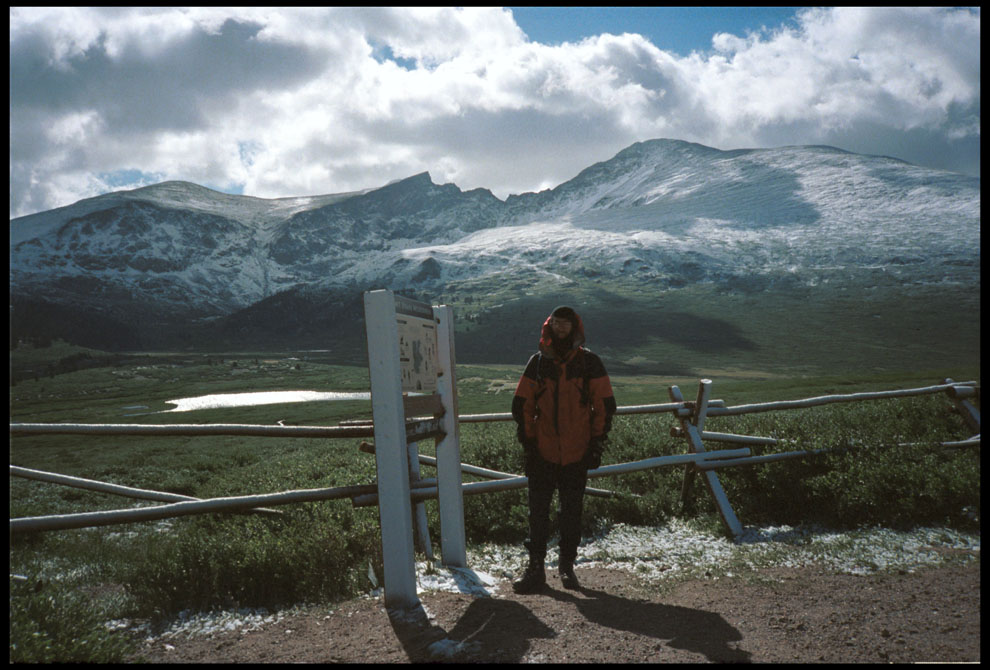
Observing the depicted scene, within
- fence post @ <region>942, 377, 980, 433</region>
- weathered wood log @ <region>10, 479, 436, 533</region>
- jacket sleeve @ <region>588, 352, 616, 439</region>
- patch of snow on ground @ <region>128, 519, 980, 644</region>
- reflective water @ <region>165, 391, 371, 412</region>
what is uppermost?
jacket sleeve @ <region>588, 352, 616, 439</region>

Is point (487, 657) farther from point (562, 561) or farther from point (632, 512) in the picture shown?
point (632, 512)

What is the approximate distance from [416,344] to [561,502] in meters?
1.79

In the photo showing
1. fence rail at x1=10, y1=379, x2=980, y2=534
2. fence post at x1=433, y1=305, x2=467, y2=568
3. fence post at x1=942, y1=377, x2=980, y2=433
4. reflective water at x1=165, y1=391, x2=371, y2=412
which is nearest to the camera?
A: fence rail at x1=10, y1=379, x2=980, y2=534

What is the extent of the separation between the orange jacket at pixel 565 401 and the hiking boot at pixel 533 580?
2.92 ft

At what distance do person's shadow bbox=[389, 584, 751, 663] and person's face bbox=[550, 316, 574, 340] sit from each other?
205 cm

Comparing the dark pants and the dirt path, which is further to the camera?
the dark pants

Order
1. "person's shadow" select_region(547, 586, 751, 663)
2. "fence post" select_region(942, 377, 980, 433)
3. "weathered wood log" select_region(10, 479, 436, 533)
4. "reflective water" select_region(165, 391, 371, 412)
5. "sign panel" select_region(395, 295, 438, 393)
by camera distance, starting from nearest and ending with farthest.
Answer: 1. "person's shadow" select_region(547, 586, 751, 663)
2. "weathered wood log" select_region(10, 479, 436, 533)
3. "sign panel" select_region(395, 295, 438, 393)
4. "fence post" select_region(942, 377, 980, 433)
5. "reflective water" select_region(165, 391, 371, 412)

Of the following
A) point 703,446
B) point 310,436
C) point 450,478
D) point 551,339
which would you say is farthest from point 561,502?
point 703,446

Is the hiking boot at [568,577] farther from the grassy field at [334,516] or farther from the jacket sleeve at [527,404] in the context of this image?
the grassy field at [334,516]

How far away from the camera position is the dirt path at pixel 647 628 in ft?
12.1

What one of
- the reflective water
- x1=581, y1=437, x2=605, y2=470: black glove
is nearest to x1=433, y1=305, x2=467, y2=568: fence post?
x1=581, y1=437, x2=605, y2=470: black glove

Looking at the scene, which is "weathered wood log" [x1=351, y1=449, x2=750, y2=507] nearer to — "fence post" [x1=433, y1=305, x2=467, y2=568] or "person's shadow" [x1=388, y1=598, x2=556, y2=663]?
"fence post" [x1=433, y1=305, x2=467, y2=568]

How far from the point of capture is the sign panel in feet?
15.1

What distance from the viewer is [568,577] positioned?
5160 mm
